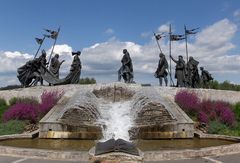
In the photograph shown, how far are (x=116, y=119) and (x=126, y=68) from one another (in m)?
9.12

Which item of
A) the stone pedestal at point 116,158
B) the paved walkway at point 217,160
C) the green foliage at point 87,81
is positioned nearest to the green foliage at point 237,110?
the paved walkway at point 217,160

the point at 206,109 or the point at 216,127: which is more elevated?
the point at 206,109

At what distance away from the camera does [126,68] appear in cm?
2838

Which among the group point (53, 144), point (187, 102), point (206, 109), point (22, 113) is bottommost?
point (53, 144)

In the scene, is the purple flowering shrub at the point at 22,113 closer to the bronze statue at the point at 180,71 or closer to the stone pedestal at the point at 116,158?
the bronze statue at the point at 180,71

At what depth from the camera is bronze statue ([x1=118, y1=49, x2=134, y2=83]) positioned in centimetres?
2827

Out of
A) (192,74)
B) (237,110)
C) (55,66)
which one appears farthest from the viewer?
(192,74)

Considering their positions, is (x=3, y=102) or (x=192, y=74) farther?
(x=192, y=74)

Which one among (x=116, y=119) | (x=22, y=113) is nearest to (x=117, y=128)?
(x=116, y=119)

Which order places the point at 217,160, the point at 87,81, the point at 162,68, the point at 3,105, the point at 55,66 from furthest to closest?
the point at 87,81, the point at 55,66, the point at 162,68, the point at 3,105, the point at 217,160

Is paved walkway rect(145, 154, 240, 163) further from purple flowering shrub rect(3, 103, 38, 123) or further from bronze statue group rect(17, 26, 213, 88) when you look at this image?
bronze statue group rect(17, 26, 213, 88)

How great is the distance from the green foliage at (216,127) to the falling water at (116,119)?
11.9ft

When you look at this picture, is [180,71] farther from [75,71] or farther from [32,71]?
[32,71]

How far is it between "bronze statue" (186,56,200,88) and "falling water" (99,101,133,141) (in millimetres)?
7720
